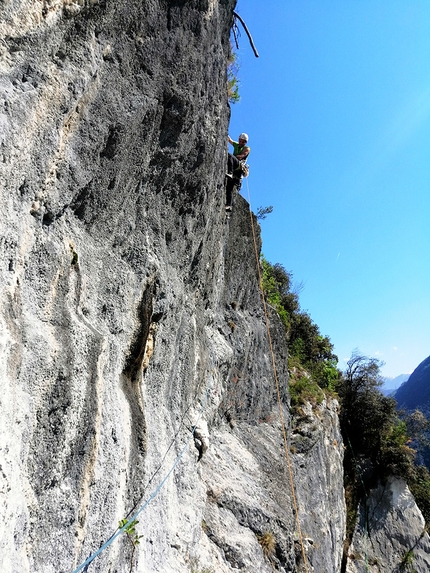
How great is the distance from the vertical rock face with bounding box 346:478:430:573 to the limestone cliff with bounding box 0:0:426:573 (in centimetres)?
1065

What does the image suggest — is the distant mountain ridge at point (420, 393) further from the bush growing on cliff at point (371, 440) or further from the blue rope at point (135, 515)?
the blue rope at point (135, 515)

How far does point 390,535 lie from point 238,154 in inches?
669

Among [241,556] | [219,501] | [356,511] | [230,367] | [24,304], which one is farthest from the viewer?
[356,511]

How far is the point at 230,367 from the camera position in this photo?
311 inches

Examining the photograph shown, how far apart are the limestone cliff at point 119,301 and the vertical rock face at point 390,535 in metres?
→ 10.6

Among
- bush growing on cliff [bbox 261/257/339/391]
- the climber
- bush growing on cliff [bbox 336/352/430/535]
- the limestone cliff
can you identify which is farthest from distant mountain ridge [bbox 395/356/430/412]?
the limestone cliff

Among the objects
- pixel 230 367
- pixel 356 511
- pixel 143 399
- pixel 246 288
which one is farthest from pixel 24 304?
pixel 356 511

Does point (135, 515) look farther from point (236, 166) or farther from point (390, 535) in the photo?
point (390, 535)

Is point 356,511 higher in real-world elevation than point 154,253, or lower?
lower

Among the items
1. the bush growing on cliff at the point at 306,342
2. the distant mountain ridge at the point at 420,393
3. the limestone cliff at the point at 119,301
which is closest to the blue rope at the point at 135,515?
the limestone cliff at the point at 119,301

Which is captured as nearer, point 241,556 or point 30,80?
point 30,80

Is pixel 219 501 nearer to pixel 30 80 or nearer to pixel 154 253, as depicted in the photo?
pixel 154 253

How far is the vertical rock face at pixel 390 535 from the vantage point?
51.8 feet

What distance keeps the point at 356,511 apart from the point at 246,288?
43.4 feet
